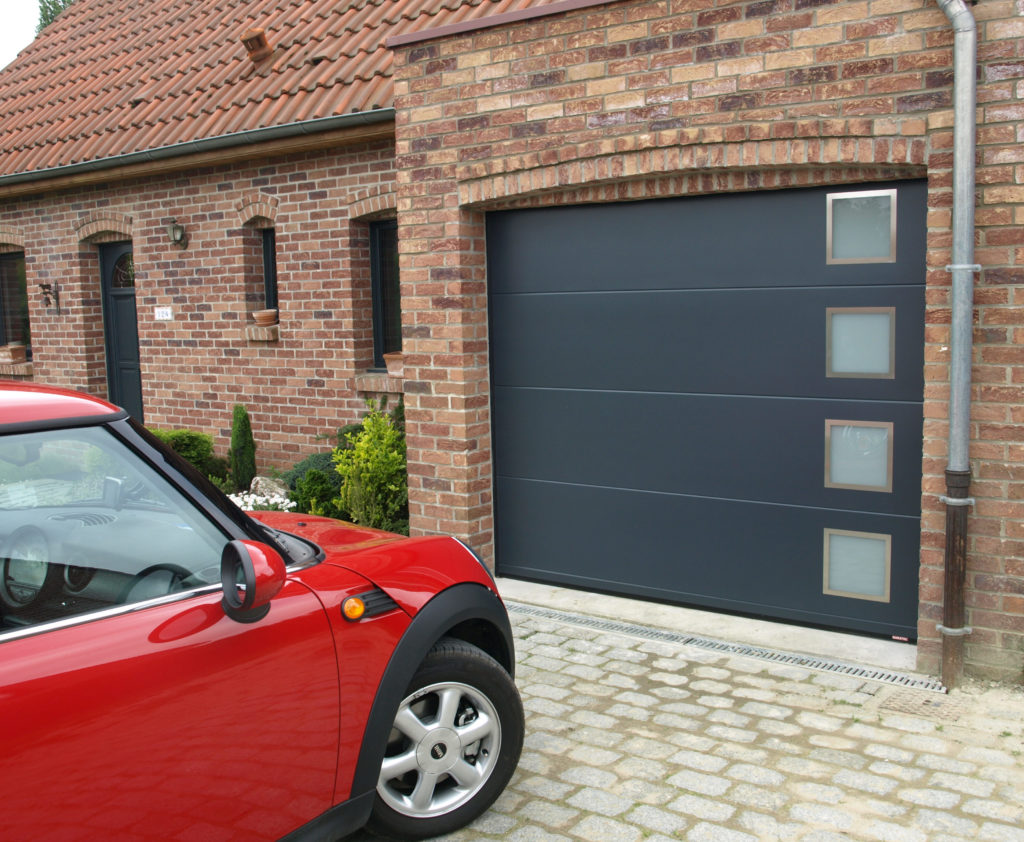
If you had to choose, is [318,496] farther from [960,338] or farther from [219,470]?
[960,338]

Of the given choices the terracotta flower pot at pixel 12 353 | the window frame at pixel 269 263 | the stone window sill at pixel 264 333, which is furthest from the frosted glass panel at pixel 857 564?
the terracotta flower pot at pixel 12 353

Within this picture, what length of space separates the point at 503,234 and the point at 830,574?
3.05m

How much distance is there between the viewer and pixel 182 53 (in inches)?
460

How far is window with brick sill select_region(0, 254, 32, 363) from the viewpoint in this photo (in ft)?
43.0

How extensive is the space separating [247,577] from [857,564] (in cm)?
396

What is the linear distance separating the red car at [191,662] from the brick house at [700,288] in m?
2.82

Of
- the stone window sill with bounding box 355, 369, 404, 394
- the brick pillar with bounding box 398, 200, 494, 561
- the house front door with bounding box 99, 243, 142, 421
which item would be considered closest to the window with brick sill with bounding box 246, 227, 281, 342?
the stone window sill with bounding box 355, 369, 404, 394

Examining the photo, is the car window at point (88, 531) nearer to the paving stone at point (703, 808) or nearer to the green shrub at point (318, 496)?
the paving stone at point (703, 808)

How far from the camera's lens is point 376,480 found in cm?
795

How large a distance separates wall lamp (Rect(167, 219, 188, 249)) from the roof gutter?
645 millimetres

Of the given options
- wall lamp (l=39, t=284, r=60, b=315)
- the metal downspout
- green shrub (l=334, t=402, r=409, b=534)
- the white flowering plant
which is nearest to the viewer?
the metal downspout

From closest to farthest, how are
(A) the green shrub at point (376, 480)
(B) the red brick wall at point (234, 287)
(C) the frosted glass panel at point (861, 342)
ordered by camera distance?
1. (C) the frosted glass panel at point (861, 342)
2. (A) the green shrub at point (376, 480)
3. (B) the red brick wall at point (234, 287)

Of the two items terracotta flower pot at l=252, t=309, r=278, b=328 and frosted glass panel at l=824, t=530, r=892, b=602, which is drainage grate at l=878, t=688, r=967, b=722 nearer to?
frosted glass panel at l=824, t=530, r=892, b=602

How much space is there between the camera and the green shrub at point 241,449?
→ 9781 millimetres
